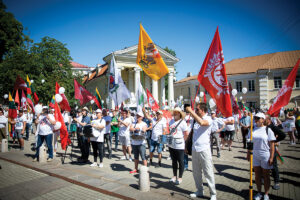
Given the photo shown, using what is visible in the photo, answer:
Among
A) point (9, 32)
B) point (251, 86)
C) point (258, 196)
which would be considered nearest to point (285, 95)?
point (258, 196)

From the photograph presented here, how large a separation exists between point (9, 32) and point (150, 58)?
32378 mm

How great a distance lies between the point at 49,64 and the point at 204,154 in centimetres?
2949

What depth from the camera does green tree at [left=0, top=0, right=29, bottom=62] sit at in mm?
28109

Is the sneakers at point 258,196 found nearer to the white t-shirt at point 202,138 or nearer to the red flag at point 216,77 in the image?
the white t-shirt at point 202,138

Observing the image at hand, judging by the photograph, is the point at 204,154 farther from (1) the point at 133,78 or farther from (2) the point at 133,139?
(1) the point at 133,78

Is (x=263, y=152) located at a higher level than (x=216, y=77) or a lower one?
lower

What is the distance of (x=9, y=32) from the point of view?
28875mm

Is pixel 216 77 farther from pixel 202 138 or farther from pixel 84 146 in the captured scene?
pixel 84 146

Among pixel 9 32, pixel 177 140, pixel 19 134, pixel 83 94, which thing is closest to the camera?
pixel 177 140

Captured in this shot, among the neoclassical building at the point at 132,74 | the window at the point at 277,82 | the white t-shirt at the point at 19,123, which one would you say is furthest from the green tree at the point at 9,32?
the window at the point at 277,82

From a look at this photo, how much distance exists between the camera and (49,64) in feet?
91.3

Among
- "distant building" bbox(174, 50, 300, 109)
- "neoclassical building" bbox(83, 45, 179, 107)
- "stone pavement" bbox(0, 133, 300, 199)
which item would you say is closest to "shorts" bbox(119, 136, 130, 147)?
"stone pavement" bbox(0, 133, 300, 199)

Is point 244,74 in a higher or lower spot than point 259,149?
higher

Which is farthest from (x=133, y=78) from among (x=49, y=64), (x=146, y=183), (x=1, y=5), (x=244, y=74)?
(x=146, y=183)
